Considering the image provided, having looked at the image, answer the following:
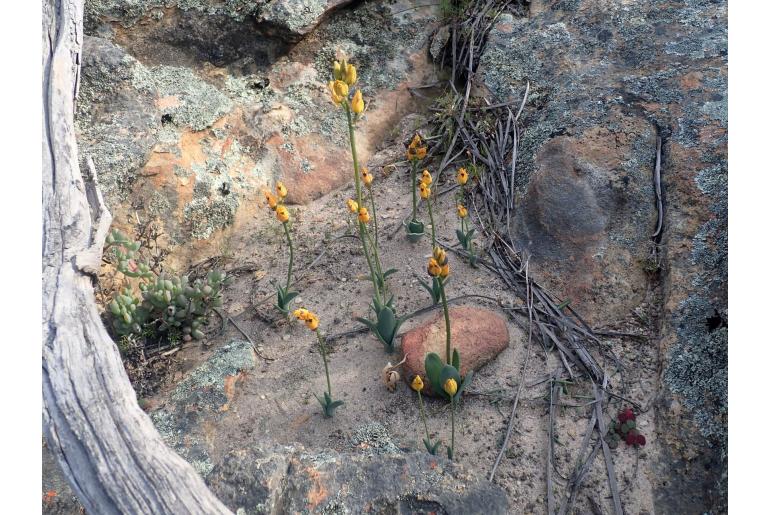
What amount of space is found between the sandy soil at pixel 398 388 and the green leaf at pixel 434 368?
15 centimetres

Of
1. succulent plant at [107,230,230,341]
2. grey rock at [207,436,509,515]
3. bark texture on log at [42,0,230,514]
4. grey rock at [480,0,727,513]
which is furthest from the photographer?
succulent plant at [107,230,230,341]

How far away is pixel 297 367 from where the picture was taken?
329cm

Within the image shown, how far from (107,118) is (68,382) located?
7.15 feet

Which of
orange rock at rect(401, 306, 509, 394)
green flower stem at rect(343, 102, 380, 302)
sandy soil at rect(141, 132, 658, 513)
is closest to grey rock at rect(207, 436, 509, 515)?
sandy soil at rect(141, 132, 658, 513)

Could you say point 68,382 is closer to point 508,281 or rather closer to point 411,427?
point 411,427

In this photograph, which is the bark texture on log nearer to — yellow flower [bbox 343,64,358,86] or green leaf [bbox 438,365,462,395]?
green leaf [bbox 438,365,462,395]

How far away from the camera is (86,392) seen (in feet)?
7.45

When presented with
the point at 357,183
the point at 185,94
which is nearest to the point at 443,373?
the point at 357,183

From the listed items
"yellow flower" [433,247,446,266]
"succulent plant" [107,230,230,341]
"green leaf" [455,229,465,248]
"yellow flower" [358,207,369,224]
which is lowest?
"succulent plant" [107,230,230,341]

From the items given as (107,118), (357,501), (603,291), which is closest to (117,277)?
(107,118)

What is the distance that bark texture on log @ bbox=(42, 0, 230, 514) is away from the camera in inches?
83.4

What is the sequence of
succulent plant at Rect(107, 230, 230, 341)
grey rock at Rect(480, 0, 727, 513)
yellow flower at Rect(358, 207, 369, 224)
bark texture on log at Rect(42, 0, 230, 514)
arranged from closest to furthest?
bark texture on log at Rect(42, 0, 230, 514), grey rock at Rect(480, 0, 727, 513), yellow flower at Rect(358, 207, 369, 224), succulent plant at Rect(107, 230, 230, 341)

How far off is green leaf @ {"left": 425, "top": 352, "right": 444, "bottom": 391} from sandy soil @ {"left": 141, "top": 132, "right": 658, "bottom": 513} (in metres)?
0.15

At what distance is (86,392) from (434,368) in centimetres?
141
